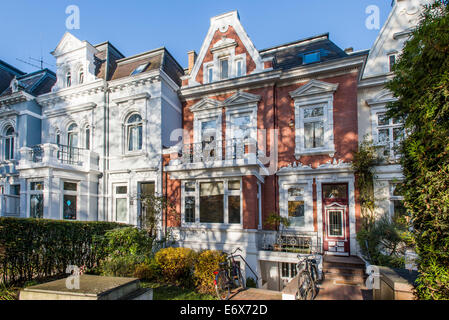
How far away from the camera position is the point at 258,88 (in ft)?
40.8

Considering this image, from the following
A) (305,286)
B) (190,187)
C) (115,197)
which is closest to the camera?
(305,286)

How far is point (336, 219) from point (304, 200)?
1.54m

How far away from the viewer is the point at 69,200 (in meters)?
12.5

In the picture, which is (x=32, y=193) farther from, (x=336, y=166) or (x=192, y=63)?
(x=336, y=166)

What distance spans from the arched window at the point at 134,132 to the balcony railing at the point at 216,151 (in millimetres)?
2621

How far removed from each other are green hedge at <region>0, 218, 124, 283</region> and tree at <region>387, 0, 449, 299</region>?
29.3 ft

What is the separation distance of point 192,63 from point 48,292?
13605 mm

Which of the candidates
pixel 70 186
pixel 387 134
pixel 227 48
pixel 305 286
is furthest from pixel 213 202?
pixel 387 134

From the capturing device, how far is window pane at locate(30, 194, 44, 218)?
40.6 ft

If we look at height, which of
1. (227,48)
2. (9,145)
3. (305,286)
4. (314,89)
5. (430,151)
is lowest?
(305,286)

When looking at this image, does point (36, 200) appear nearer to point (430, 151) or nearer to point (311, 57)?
point (430, 151)

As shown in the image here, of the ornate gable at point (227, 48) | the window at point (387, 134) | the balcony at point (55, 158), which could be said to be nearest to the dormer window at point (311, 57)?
the ornate gable at point (227, 48)

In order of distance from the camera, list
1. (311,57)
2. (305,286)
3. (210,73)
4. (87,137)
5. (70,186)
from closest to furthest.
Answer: (305,286) → (70,186) → (311,57) → (210,73) → (87,137)

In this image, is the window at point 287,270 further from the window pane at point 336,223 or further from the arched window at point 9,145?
the arched window at point 9,145
